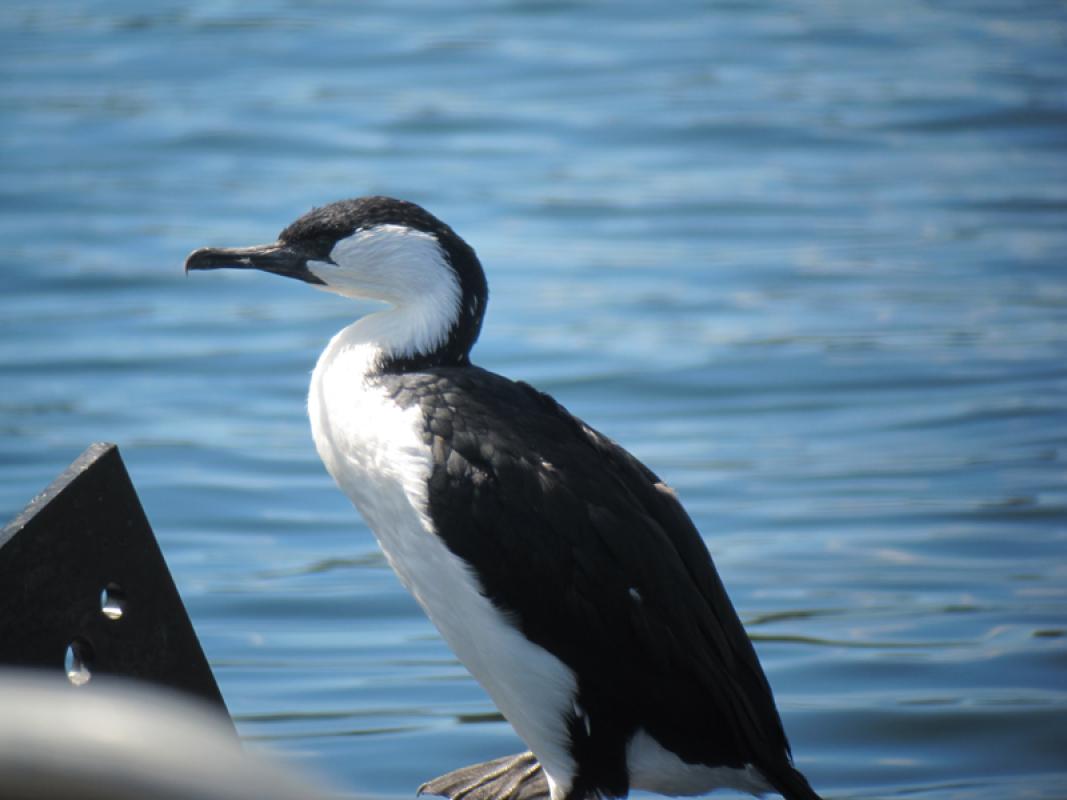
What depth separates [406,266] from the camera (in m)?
3.52

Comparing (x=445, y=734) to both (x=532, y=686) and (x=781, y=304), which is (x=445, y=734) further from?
(x=781, y=304)

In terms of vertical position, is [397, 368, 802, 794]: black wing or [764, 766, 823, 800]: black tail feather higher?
[397, 368, 802, 794]: black wing

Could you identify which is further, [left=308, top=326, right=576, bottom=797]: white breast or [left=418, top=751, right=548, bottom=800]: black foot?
[left=418, top=751, right=548, bottom=800]: black foot

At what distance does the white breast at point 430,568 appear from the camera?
321 centimetres

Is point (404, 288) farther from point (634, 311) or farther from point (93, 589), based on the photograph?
point (634, 311)

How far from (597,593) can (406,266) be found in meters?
0.84

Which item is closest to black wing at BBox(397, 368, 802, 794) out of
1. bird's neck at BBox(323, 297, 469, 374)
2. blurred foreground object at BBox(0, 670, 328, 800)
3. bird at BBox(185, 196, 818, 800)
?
bird at BBox(185, 196, 818, 800)

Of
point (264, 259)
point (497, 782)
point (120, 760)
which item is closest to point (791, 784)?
point (497, 782)

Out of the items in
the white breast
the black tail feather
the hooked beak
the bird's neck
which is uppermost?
the hooked beak

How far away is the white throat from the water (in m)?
1.27

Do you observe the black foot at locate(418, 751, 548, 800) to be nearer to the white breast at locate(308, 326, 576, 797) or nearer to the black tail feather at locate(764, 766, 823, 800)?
the white breast at locate(308, 326, 576, 797)

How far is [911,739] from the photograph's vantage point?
14.6 ft

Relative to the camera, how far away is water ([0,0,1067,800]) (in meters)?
5.02

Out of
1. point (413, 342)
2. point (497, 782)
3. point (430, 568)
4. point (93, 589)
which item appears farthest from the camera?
point (497, 782)
